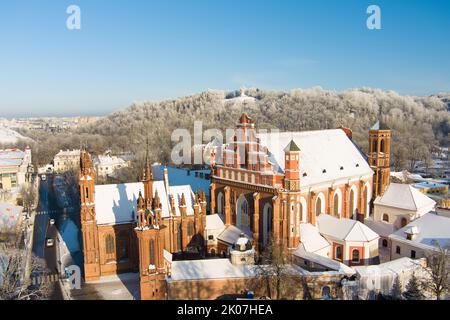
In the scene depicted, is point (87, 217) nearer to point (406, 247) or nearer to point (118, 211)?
point (118, 211)

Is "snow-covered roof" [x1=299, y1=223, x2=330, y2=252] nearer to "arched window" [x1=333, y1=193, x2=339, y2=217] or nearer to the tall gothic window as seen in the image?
the tall gothic window

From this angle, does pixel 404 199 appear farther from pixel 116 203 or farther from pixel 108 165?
pixel 108 165

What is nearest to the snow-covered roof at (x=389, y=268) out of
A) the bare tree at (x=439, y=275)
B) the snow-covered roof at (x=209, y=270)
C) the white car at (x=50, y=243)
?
the bare tree at (x=439, y=275)

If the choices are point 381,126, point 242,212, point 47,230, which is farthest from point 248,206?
point 47,230

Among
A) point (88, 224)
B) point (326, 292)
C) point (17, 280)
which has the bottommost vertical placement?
point (326, 292)

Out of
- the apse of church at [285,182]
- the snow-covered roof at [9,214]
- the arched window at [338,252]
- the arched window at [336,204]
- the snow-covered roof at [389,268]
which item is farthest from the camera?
the snow-covered roof at [9,214]

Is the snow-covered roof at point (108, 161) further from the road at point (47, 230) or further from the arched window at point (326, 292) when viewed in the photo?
the arched window at point (326, 292)
